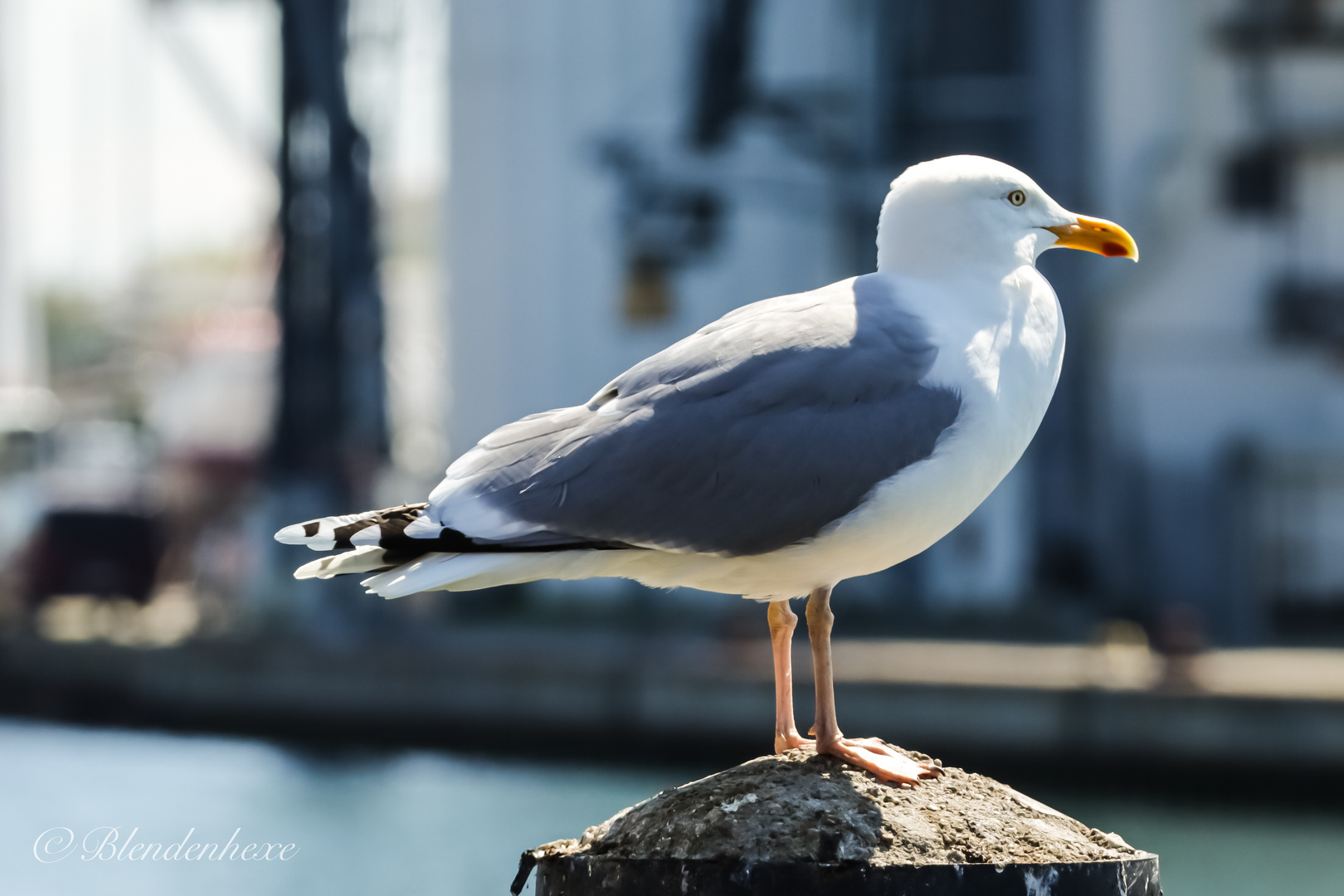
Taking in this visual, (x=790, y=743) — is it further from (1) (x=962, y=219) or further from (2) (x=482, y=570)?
(1) (x=962, y=219)

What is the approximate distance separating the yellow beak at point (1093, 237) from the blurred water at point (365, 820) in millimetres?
8184

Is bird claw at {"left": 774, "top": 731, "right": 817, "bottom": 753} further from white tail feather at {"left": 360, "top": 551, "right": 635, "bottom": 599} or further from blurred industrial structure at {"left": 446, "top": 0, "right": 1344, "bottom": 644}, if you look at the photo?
blurred industrial structure at {"left": 446, "top": 0, "right": 1344, "bottom": 644}

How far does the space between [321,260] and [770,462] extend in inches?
614

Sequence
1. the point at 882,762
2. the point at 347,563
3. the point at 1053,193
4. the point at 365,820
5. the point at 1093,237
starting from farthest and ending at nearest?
1. the point at 1053,193
2. the point at 365,820
3. the point at 1093,237
4. the point at 882,762
5. the point at 347,563

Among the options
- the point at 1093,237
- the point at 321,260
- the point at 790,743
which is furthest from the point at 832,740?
the point at 321,260

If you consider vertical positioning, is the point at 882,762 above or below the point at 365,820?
above

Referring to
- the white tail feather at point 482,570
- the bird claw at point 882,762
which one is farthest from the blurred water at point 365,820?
the white tail feather at point 482,570

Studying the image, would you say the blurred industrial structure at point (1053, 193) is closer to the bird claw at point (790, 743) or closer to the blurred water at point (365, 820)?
the blurred water at point (365, 820)

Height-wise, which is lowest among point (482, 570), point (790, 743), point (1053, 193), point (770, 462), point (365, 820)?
point (365, 820)

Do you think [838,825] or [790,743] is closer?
[838,825]

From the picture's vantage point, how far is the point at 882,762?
325 cm

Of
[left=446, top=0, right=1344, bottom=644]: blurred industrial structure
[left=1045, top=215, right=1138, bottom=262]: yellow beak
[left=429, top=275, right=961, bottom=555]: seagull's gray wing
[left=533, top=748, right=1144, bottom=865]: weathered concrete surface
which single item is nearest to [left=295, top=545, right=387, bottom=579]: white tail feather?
[left=429, top=275, right=961, bottom=555]: seagull's gray wing

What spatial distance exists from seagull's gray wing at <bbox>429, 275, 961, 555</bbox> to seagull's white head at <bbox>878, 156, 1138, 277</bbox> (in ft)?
0.87

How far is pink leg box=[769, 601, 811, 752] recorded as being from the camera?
139 inches
